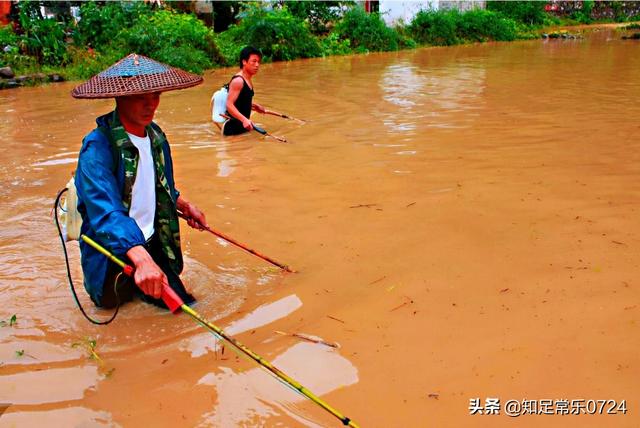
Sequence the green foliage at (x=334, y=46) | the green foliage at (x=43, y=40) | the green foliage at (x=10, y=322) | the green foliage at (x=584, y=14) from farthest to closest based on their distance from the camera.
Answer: the green foliage at (x=584, y=14)
the green foliage at (x=334, y=46)
the green foliage at (x=43, y=40)
the green foliage at (x=10, y=322)

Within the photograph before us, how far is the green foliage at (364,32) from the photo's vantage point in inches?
738

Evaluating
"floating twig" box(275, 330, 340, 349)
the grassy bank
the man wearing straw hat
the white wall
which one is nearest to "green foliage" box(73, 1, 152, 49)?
the grassy bank

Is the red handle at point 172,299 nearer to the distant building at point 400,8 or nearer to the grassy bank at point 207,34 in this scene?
the grassy bank at point 207,34

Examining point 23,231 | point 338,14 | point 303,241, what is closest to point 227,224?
point 303,241

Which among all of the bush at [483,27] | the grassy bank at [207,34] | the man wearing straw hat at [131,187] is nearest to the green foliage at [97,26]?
the grassy bank at [207,34]

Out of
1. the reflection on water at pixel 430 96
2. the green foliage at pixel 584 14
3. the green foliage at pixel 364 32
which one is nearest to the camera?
the reflection on water at pixel 430 96

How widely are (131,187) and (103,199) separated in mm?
274

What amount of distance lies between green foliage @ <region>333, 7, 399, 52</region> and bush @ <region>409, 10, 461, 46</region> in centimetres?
264

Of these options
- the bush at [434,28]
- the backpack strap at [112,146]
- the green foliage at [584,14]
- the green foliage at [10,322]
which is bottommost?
the green foliage at [10,322]

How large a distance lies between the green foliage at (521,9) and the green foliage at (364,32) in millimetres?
10207

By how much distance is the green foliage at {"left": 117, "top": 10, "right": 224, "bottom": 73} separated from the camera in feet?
42.4

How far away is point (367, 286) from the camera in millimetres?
3092

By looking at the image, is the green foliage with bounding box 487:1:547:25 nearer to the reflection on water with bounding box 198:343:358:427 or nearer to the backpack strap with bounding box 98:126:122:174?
the backpack strap with bounding box 98:126:122:174

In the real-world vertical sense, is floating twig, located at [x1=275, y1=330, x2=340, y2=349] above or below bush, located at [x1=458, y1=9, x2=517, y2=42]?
below
